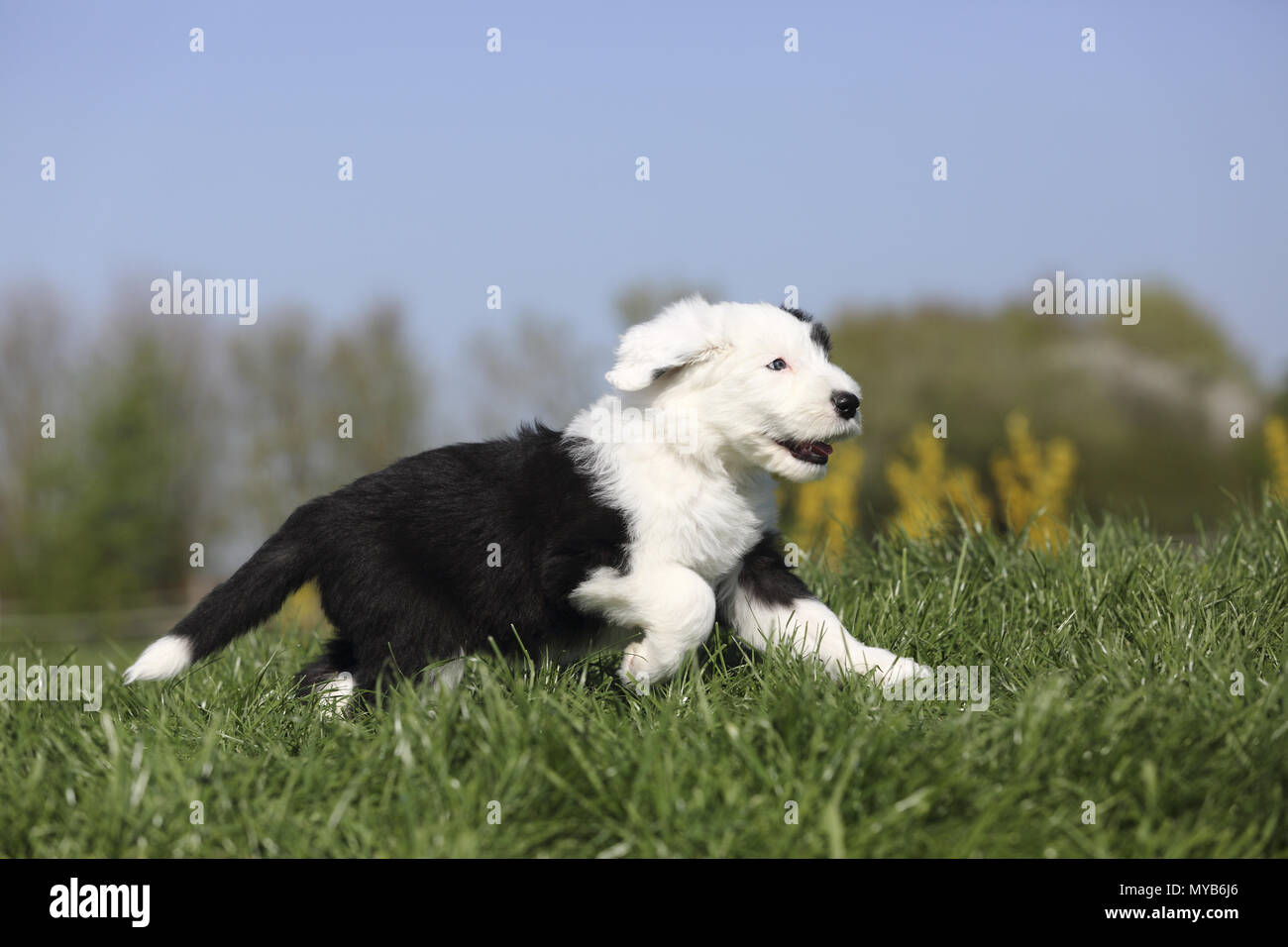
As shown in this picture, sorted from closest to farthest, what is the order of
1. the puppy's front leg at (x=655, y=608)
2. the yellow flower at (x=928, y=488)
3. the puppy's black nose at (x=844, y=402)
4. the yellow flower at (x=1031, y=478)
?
the puppy's front leg at (x=655, y=608)
the puppy's black nose at (x=844, y=402)
the yellow flower at (x=928, y=488)
the yellow flower at (x=1031, y=478)

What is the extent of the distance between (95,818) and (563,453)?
1.91 metres

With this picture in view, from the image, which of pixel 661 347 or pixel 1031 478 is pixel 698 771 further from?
pixel 1031 478

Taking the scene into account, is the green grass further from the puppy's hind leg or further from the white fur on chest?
the white fur on chest

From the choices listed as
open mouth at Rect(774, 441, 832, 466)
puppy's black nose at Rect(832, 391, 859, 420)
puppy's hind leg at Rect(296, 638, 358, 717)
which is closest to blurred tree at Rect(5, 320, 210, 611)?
puppy's hind leg at Rect(296, 638, 358, 717)

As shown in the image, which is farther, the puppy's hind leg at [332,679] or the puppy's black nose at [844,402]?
the puppy's hind leg at [332,679]

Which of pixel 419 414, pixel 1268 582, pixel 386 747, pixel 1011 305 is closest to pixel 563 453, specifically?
pixel 386 747

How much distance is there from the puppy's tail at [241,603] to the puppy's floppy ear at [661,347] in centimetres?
131

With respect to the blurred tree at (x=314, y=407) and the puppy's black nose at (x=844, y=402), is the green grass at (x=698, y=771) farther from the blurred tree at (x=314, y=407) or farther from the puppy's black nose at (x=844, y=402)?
the blurred tree at (x=314, y=407)

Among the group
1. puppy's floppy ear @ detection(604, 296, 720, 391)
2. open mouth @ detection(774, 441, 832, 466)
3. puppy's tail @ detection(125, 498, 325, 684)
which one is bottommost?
puppy's tail @ detection(125, 498, 325, 684)

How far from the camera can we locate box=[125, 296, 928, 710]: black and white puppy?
3916 millimetres

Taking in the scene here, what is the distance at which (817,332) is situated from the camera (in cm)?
426

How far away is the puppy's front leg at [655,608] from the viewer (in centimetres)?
377

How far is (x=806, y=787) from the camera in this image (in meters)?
2.90

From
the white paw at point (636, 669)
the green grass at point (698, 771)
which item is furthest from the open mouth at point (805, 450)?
the white paw at point (636, 669)
